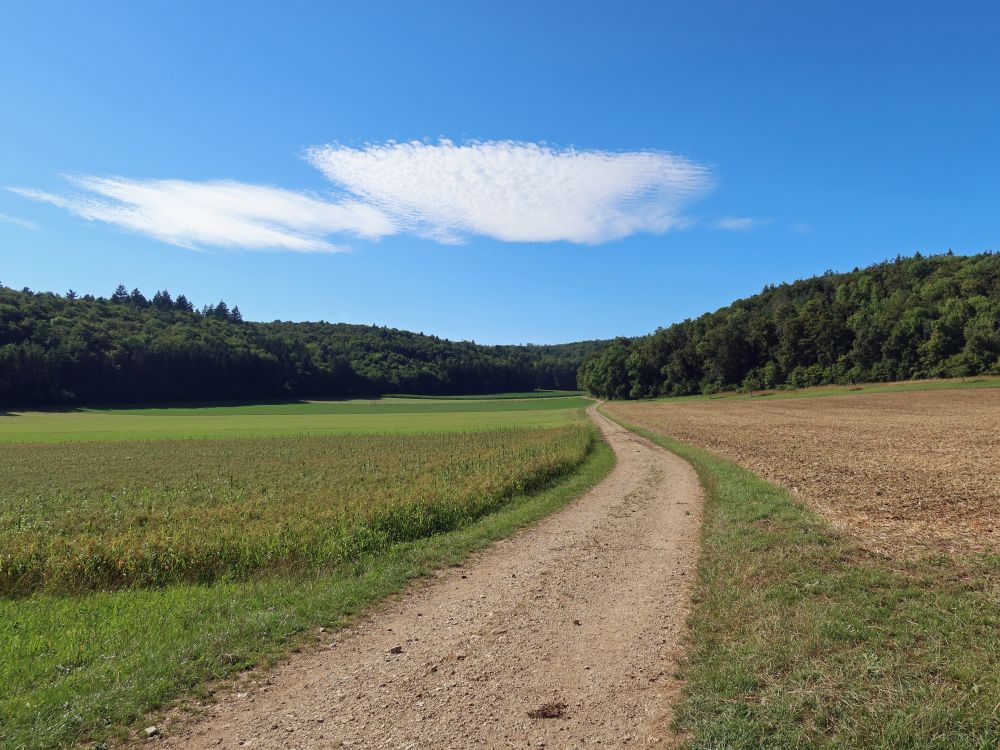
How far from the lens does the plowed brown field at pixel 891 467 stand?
11.6 meters

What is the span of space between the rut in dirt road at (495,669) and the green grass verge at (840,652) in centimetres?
56

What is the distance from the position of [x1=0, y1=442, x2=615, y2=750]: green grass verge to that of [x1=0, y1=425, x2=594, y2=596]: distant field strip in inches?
41.4

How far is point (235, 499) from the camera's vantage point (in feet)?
65.3

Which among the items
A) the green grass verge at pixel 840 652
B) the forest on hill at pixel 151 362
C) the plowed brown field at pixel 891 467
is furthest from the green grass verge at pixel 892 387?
the forest on hill at pixel 151 362

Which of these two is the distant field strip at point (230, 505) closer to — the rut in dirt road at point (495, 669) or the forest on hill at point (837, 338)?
the rut in dirt road at point (495, 669)

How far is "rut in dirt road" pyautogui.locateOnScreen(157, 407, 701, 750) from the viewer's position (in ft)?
17.3

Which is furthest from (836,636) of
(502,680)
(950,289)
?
(950,289)

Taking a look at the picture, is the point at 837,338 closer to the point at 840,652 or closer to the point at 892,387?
the point at 892,387

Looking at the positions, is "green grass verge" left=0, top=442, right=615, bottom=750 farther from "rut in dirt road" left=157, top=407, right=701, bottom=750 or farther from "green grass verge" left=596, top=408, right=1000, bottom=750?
"green grass verge" left=596, top=408, right=1000, bottom=750

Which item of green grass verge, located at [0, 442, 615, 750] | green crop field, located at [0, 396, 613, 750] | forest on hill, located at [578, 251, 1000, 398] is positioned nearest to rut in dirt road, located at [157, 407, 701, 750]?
green grass verge, located at [0, 442, 615, 750]

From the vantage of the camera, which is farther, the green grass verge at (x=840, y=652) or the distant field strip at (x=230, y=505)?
the distant field strip at (x=230, y=505)

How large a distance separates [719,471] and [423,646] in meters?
17.9

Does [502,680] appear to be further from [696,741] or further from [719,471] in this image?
[719,471]

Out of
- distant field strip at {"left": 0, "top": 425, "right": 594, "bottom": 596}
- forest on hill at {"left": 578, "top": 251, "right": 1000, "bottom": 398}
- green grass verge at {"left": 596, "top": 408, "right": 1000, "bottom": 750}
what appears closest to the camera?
green grass verge at {"left": 596, "top": 408, "right": 1000, "bottom": 750}
